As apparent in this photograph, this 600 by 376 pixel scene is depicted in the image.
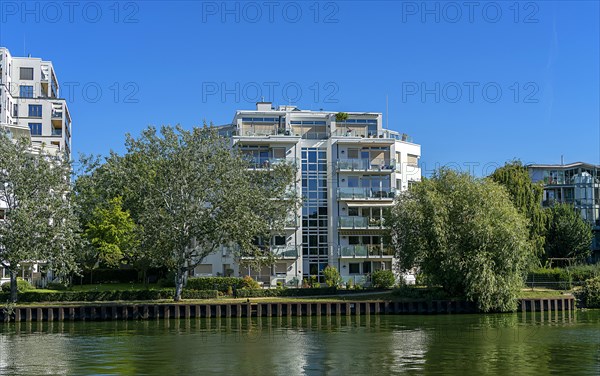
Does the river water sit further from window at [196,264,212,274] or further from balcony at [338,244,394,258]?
window at [196,264,212,274]

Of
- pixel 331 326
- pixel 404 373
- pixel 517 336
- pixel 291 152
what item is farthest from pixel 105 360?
pixel 291 152

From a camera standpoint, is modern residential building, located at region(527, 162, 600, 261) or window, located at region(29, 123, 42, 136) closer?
modern residential building, located at region(527, 162, 600, 261)

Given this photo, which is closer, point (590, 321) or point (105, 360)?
point (105, 360)

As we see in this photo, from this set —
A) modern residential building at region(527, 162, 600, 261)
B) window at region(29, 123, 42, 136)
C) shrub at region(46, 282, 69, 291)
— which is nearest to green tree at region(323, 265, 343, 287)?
shrub at region(46, 282, 69, 291)

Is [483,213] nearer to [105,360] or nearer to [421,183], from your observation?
[421,183]

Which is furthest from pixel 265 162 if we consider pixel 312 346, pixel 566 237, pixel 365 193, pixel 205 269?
pixel 566 237

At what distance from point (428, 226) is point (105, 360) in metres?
33.8

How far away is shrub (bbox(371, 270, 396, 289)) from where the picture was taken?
253ft

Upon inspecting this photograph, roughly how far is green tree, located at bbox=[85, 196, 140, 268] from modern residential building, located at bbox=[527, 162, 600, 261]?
66.9 metres

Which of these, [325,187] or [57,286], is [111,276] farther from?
[325,187]

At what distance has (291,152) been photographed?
85.9m

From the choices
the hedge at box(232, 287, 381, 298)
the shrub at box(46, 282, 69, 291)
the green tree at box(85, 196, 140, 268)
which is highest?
the green tree at box(85, 196, 140, 268)

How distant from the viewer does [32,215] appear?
210 feet

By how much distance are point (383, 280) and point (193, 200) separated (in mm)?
21489
